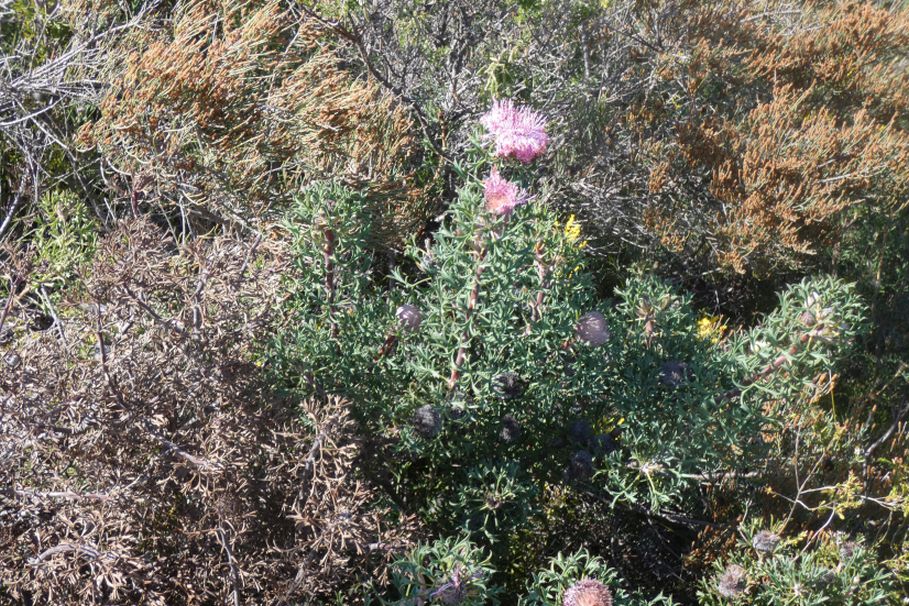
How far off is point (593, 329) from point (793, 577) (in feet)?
2.83

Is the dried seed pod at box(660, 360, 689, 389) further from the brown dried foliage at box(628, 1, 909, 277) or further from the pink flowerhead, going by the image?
the brown dried foliage at box(628, 1, 909, 277)

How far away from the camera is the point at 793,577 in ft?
7.68

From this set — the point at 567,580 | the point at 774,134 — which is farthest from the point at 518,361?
the point at 774,134

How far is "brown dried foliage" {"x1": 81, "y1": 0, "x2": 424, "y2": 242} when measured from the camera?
342 cm

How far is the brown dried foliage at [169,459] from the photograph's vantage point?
72.9 inches

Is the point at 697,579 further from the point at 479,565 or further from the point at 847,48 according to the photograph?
the point at 847,48

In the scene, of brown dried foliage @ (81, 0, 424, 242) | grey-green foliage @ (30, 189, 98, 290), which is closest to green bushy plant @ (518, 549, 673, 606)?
grey-green foliage @ (30, 189, 98, 290)

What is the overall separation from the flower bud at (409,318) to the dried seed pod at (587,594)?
80cm

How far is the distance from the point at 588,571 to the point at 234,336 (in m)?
1.02

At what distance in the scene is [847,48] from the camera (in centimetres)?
541

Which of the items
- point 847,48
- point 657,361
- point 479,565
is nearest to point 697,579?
point 657,361

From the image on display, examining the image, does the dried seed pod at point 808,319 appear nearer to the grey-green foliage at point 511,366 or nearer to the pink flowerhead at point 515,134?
the grey-green foliage at point 511,366

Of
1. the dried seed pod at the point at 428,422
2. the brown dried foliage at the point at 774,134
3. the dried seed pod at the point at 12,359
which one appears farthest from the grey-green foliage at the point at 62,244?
the brown dried foliage at the point at 774,134

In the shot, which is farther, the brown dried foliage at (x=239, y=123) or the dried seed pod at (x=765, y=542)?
the brown dried foliage at (x=239, y=123)
